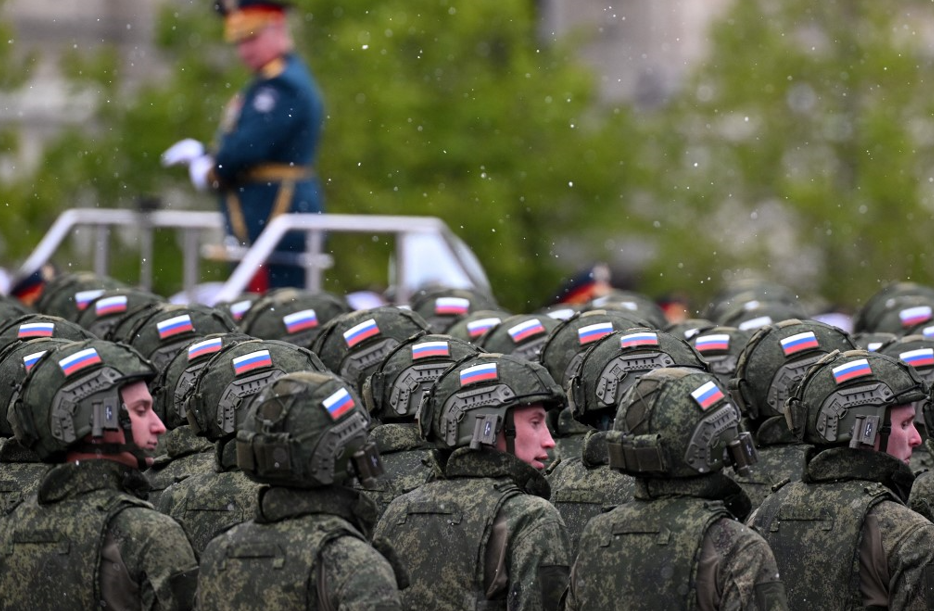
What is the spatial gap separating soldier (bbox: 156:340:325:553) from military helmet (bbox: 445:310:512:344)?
2.27 meters

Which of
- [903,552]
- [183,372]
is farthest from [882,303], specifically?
[903,552]

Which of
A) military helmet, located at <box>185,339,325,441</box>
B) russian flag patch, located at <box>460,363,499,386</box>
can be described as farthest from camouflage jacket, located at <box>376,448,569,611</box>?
military helmet, located at <box>185,339,325,441</box>

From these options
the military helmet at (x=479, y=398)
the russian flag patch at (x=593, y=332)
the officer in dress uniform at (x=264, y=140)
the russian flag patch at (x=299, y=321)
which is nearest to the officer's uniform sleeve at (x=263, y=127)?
the officer in dress uniform at (x=264, y=140)

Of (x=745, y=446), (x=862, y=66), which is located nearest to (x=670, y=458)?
(x=745, y=446)

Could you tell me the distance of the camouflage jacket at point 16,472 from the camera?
30.7 feet

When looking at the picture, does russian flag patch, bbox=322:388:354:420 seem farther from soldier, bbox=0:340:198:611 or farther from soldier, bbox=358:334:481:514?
soldier, bbox=358:334:481:514

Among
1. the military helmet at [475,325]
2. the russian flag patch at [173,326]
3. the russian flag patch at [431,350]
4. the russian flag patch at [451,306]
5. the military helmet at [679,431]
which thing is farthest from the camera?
the russian flag patch at [451,306]

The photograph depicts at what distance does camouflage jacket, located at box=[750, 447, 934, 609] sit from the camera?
8055 millimetres

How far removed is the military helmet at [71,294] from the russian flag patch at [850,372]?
A: 5744 mm

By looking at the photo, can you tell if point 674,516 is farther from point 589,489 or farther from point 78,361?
point 78,361

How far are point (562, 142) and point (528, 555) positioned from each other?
71.7ft

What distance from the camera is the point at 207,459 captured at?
1003 centimetres

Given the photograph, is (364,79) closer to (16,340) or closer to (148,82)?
(148,82)

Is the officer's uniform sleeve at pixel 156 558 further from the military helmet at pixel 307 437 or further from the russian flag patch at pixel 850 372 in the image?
the russian flag patch at pixel 850 372
